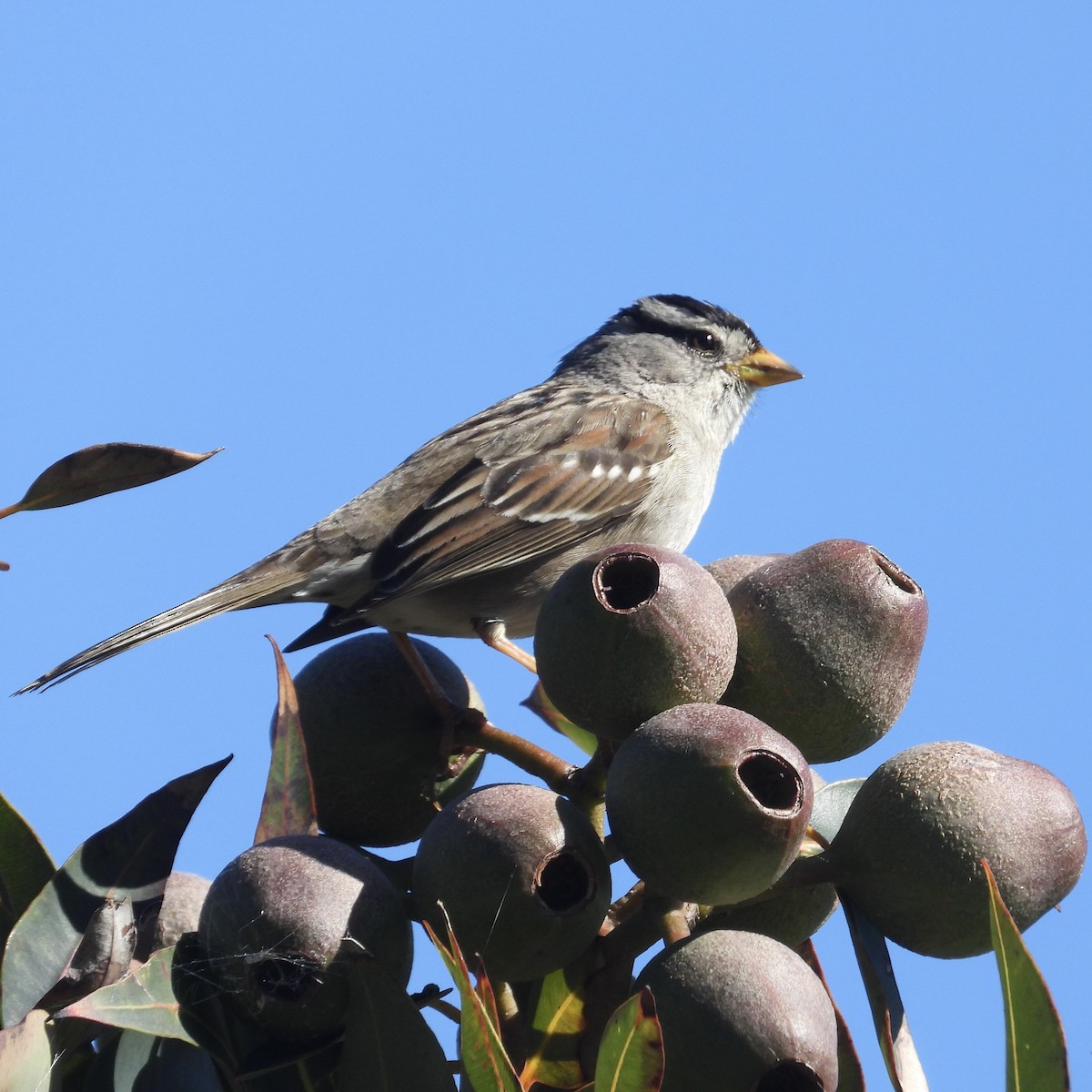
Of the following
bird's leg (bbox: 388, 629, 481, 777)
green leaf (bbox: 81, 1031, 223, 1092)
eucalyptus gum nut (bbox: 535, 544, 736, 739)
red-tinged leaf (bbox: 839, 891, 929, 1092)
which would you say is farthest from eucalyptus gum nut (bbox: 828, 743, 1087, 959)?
Result: green leaf (bbox: 81, 1031, 223, 1092)

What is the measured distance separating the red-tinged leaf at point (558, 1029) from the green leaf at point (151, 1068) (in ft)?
1.14

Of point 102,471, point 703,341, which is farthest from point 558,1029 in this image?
point 703,341

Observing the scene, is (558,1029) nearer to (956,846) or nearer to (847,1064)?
(847,1064)

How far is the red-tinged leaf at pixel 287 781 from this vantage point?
5.64 ft

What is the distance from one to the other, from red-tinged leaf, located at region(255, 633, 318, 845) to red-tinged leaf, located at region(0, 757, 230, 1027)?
132mm

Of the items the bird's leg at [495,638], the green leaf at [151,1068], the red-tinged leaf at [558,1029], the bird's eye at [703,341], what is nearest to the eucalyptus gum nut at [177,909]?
the green leaf at [151,1068]

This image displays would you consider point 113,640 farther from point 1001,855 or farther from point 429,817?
point 1001,855

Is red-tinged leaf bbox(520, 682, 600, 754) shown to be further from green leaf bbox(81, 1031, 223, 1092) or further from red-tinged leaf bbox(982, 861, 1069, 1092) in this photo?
red-tinged leaf bbox(982, 861, 1069, 1092)

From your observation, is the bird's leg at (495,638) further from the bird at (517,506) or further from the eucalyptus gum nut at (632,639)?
the eucalyptus gum nut at (632,639)

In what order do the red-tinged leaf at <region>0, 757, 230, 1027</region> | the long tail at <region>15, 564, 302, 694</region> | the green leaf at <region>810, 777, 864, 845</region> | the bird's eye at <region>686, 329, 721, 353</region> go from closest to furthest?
the red-tinged leaf at <region>0, 757, 230, 1027</region>, the green leaf at <region>810, 777, 864, 845</region>, the long tail at <region>15, 564, 302, 694</region>, the bird's eye at <region>686, 329, 721, 353</region>

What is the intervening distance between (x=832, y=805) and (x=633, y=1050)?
719mm

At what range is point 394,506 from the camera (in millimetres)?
4094

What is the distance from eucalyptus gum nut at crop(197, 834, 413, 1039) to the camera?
57.7 inches

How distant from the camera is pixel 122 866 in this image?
1.61 metres
